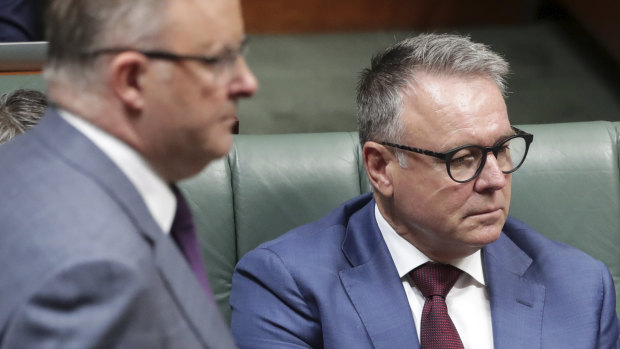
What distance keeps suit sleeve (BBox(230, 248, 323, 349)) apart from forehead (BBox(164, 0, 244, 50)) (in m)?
0.79

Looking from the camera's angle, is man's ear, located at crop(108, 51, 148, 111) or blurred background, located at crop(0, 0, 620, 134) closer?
man's ear, located at crop(108, 51, 148, 111)

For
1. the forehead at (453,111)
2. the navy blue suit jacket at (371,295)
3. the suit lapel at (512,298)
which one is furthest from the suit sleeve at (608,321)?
the forehead at (453,111)

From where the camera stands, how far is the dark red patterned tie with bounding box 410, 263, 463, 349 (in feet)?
4.51

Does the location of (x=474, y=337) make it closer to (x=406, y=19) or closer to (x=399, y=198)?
(x=399, y=198)

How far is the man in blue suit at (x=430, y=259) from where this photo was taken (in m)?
1.40

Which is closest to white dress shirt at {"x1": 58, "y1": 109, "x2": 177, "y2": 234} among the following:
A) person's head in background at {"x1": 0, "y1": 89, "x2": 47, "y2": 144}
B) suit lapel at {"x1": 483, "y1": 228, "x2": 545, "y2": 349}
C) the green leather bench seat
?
person's head in background at {"x1": 0, "y1": 89, "x2": 47, "y2": 144}

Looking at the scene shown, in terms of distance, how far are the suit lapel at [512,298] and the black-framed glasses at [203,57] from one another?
0.87 m

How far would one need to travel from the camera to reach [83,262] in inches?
24.0

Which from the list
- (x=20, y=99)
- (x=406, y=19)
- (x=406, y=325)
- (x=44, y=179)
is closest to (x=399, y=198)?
(x=406, y=325)

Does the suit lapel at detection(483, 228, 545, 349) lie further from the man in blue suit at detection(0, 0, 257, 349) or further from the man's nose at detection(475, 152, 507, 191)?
the man in blue suit at detection(0, 0, 257, 349)

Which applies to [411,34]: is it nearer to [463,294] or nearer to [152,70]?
[463,294]

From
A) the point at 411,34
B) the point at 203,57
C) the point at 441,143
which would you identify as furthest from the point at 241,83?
the point at 411,34

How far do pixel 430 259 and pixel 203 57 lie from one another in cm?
88

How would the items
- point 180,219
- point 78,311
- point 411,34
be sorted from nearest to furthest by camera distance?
point 78,311
point 180,219
point 411,34
